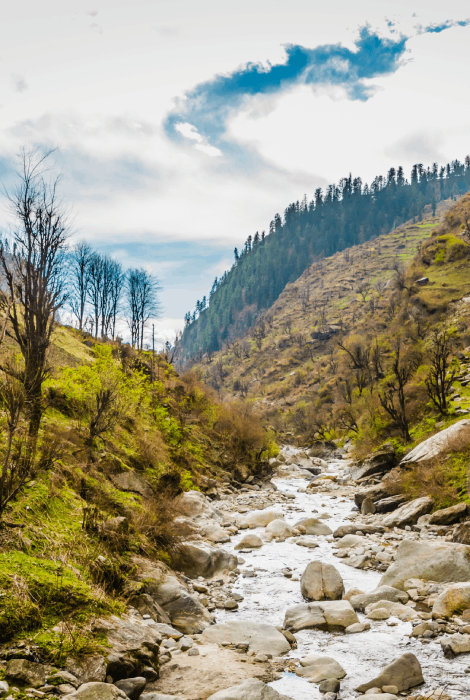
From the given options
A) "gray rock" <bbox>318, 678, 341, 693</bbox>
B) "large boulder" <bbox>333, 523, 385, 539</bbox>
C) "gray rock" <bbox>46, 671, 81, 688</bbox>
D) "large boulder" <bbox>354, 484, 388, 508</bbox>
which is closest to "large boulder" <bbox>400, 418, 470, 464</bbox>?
"large boulder" <bbox>354, 484, 388, 508</bbox>

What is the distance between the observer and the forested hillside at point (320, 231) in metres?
178

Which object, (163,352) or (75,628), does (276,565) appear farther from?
(163,352)

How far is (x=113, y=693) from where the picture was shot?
4.64 m

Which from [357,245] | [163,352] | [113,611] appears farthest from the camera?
[357,245]

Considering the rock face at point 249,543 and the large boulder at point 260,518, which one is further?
the large boulder at point 260,518

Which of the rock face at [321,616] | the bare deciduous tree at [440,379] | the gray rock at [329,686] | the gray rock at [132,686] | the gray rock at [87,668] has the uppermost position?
the bare deciduous tree at [440,379]

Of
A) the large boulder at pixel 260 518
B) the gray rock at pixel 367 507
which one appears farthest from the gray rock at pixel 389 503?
the large boulder at pixel 260 518

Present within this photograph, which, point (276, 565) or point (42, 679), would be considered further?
point (276, 565)

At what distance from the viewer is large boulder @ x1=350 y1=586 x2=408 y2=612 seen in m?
8.84

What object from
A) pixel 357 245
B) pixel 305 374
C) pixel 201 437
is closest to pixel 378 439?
pixel 201 437

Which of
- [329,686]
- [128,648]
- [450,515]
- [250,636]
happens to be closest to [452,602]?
[329,686]

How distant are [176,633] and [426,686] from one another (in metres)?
4.07

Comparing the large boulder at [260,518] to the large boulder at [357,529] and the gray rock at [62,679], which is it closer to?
the large boulder at [357,529]

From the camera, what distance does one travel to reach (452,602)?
25.7 feet
